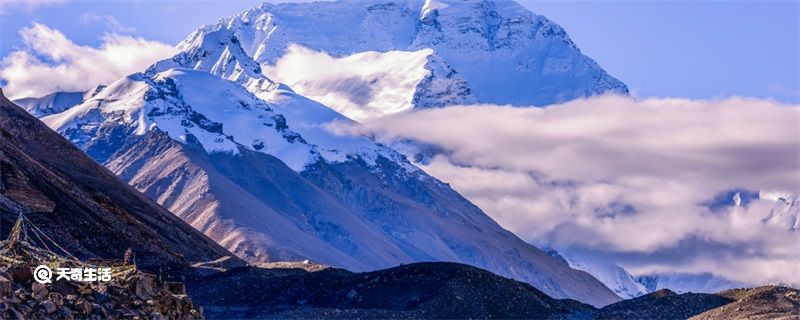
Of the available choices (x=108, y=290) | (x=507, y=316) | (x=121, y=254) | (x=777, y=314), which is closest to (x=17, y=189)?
(x=121, y=254)

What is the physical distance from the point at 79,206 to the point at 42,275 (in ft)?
335

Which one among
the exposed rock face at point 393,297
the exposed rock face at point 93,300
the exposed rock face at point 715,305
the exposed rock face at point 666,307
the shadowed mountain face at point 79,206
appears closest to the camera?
the exposed rock face at point 93,300

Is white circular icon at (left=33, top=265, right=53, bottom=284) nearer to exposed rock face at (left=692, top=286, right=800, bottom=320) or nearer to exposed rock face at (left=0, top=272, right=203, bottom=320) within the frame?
exposed rock face at (left=0, top=272, right=203, bottom=320)

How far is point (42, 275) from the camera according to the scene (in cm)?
3328

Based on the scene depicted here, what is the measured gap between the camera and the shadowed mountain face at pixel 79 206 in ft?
387

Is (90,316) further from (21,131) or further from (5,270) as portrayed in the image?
(21,131)

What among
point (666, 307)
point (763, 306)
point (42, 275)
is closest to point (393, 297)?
point (666, 307)

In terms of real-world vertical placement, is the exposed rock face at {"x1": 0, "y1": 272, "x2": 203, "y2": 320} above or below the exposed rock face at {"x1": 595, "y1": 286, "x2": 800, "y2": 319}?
below

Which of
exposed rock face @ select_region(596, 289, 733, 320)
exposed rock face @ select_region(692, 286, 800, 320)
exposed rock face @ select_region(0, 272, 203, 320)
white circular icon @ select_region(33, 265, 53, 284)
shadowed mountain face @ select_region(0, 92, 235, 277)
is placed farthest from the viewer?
shadowed mountain face @ select_region(0, 92, 235, 277)
